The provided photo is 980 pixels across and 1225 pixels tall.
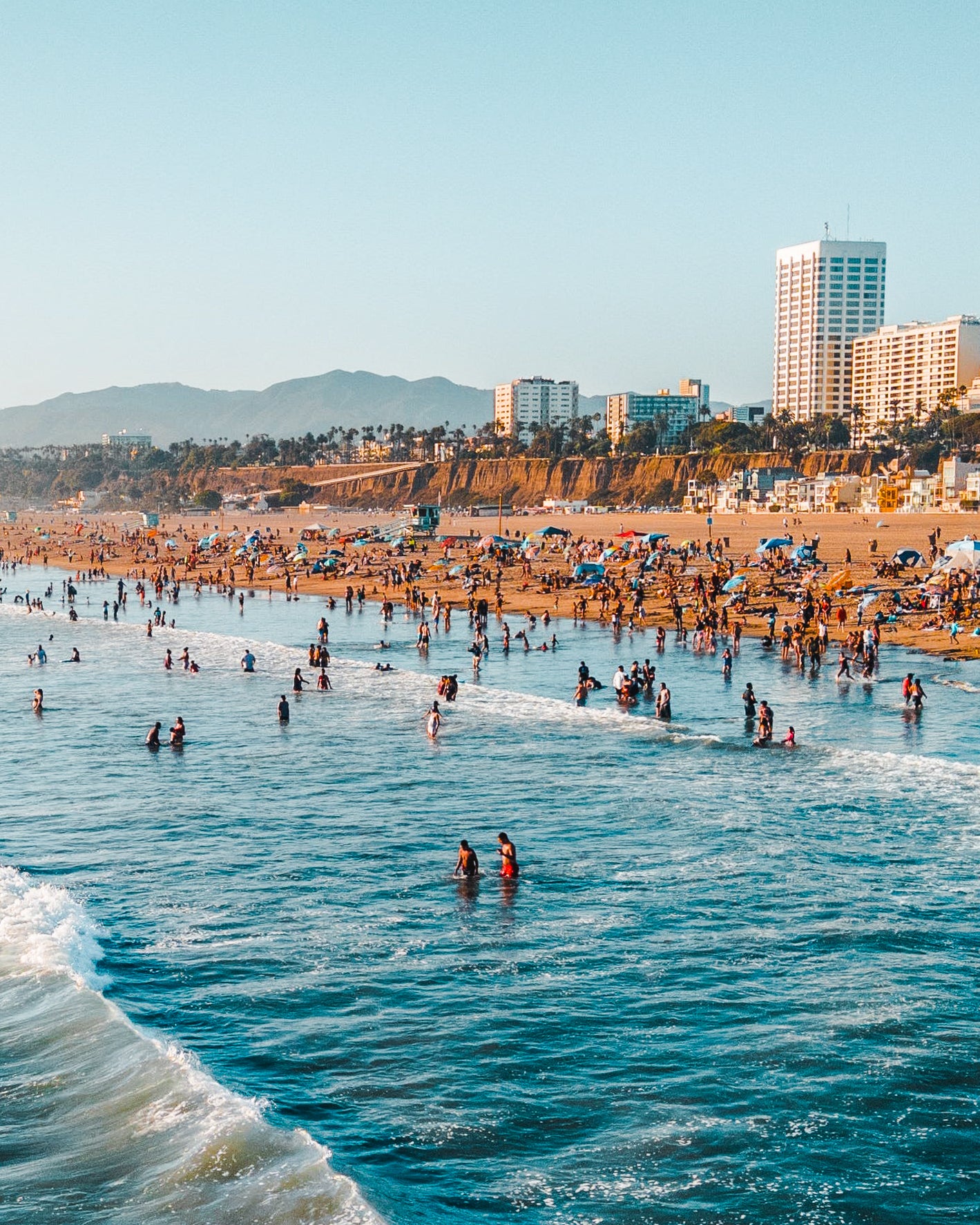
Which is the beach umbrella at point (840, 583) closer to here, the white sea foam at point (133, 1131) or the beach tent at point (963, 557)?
the beach tent at point (963, 557)

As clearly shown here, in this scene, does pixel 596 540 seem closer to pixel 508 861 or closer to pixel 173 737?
pixel 173 737

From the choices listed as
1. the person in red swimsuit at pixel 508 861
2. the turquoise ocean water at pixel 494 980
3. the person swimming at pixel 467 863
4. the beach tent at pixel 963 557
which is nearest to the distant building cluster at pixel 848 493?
the beach tent at pixel 963 557

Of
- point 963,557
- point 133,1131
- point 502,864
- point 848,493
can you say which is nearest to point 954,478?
point 848,493

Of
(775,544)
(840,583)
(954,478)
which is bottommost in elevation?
(840,583)

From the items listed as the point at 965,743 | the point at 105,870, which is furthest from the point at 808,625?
the point at 105,870

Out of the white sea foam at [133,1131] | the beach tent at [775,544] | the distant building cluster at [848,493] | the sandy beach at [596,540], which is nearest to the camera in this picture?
the white sea foam at [133,1131]

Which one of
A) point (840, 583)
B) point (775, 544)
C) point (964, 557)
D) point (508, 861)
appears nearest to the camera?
point (508, 861)

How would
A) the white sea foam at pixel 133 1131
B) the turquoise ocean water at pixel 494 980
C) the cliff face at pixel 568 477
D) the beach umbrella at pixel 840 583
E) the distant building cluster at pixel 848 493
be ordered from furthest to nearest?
1. the cliff face at pixel 568 477
2. the distant building cluster at pixel 848 493
3. the beach umbrella at pixel 840 583
4. the turquoise ocean water at pixel 494 980
5. the white sea foam at pixel 133 1131

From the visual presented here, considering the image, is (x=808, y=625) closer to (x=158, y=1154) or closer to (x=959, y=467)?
(x=158, y=1154)
